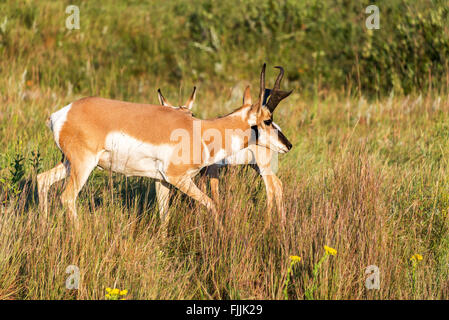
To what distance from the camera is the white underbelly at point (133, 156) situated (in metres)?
5.19

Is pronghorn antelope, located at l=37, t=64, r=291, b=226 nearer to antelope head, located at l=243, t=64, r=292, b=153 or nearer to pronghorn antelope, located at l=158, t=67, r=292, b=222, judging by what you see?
antelope head, located at l=243, t=64, r=292, b=153

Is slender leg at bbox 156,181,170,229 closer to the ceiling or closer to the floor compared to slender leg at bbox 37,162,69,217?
closer to the floor

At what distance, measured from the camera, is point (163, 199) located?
5684mm

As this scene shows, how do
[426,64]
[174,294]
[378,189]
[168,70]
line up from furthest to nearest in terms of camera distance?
[168,70], [426,64], [378,189], [174,294]

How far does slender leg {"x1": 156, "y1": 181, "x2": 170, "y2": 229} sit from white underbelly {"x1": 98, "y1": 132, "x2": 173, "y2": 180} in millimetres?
347

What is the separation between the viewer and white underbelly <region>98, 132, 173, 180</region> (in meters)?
5.19

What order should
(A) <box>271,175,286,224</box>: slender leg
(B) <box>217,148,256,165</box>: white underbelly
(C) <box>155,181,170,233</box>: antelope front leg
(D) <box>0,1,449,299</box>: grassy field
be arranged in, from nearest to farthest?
(D) <box>0,1,449,299</box>: grassy field, (A) <box>271,175,286,224</box>: slender leg, (C) <box>155,181,170,233</box>: antelope front leg, (B) <box>217,148,256,165</box>: white underbelly

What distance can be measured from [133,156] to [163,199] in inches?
26.2

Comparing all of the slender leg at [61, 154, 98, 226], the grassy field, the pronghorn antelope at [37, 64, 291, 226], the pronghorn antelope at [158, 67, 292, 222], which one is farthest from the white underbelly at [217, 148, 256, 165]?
the slender leg at [61, 154, 98, 226]

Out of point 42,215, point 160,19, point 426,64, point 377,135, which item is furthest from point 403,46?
point 42,215

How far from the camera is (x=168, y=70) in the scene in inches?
534

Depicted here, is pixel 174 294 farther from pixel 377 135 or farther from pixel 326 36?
pixel 326 36

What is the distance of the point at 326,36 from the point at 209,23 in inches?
114

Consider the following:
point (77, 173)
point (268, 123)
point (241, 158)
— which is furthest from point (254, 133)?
point (77, 173)
